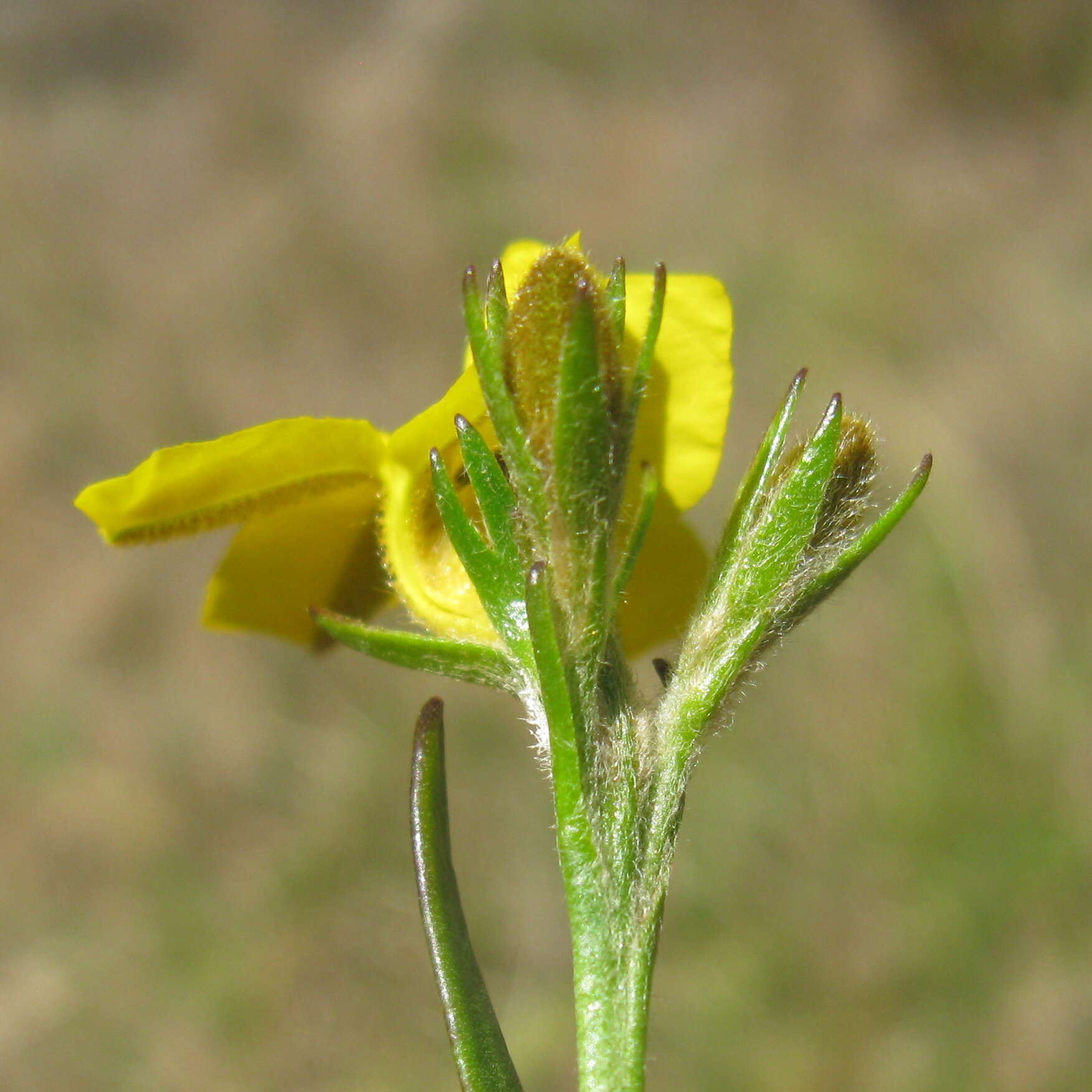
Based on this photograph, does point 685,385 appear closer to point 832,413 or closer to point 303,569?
point 832,413

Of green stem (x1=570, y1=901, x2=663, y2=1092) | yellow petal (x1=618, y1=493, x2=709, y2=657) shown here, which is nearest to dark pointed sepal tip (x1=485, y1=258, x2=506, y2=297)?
yellow petal (x1=618, y1=493, x2=709, y2=657)

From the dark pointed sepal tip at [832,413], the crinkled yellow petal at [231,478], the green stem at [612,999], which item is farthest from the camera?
the crinkled yellow petal at [231,478]

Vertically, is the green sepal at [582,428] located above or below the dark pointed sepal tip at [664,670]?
above

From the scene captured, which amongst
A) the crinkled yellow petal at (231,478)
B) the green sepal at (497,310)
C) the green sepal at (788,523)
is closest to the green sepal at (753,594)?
the green sepal at (788,523)

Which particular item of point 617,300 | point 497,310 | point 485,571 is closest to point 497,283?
point 497,310

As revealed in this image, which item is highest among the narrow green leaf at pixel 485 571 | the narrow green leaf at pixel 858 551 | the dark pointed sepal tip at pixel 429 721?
the narrow green leaf at pixel 485 571

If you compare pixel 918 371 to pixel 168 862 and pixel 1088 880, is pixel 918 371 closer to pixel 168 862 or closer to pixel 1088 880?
pixel 1088 880

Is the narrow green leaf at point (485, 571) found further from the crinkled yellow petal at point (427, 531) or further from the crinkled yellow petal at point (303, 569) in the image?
the crinkled yellow petal at point (303, 569)
